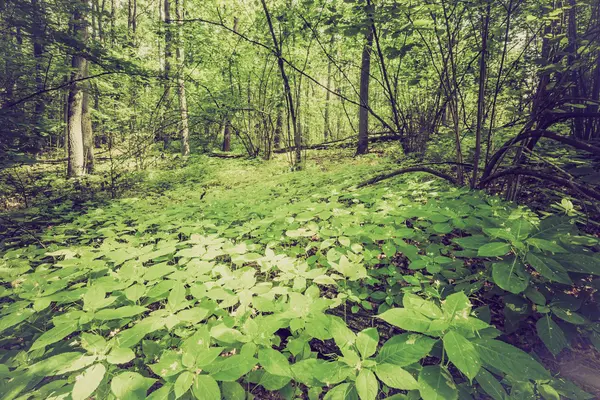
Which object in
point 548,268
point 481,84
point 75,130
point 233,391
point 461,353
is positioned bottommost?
point 233,391

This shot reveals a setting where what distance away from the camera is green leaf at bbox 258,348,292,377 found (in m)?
0.90

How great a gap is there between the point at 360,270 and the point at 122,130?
880 centimetres

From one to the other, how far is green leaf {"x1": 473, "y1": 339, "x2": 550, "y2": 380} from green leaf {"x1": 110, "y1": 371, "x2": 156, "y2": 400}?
1.12 metres

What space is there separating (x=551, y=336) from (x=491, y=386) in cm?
46

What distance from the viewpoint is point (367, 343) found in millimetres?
919

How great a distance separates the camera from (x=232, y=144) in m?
16.3

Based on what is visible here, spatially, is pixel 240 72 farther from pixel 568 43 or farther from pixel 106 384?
pixel 106 384

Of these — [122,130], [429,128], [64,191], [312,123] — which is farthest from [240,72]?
[429,128]

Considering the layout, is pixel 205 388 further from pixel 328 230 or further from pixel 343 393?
pixel 328 230

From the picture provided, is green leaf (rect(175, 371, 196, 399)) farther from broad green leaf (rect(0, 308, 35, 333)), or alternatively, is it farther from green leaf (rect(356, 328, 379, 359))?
broad green leaf (rect(0, 308, 35, 333))

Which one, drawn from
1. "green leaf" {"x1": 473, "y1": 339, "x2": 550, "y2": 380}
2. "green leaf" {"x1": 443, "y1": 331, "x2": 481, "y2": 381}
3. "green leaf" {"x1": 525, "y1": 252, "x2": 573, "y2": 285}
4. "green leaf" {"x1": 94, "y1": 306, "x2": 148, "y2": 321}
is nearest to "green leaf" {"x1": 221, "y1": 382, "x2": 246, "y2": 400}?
"green leaf" {"x1": 94, "y1": 306, "x2": 148, "y2": 321}

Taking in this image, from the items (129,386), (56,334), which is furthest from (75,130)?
(129,386)

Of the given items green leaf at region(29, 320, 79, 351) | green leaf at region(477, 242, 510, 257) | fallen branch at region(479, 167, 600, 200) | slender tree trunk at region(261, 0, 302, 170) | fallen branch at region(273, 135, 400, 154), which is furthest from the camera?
fallen branch at region(273, 135, 400, 154)

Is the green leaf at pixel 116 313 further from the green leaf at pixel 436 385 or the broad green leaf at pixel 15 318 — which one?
the green leaf at pixel 436 385
